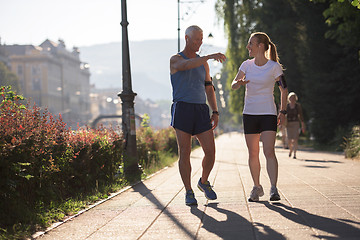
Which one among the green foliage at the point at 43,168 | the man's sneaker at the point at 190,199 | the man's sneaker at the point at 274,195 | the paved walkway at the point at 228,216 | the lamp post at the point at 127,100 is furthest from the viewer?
the lamp post at the point at 127,100

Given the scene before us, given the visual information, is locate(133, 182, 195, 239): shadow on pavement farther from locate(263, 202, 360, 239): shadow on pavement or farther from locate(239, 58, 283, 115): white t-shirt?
locate(239, 58, 283, 115): white t-shirt

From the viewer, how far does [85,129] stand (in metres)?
9.54

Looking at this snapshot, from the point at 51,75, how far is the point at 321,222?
5358 inches

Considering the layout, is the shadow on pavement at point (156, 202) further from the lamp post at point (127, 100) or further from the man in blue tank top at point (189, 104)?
the lamp post at point (127, 100)

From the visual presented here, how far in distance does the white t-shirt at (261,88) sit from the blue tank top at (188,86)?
60 cm

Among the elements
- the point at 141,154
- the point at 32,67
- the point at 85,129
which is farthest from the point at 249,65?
the point at 32,67

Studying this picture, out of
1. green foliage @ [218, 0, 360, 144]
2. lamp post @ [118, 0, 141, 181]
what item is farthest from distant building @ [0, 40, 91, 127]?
lamp post @ [118, 0, 141, 181]

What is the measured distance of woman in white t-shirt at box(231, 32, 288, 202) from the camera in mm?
6668

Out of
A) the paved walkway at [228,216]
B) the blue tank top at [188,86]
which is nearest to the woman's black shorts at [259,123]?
the blue tank top at [188,86]

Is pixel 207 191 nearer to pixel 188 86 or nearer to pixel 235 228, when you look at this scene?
pixel 188 86

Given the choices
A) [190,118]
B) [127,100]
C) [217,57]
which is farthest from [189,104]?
[127,100]

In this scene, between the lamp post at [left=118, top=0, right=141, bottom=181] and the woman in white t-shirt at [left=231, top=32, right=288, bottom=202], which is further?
the lamp post at [left=118, top=0, right=141, bottom=181]

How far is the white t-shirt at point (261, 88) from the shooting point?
670 centimetres

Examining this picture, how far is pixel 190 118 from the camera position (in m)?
6.50
